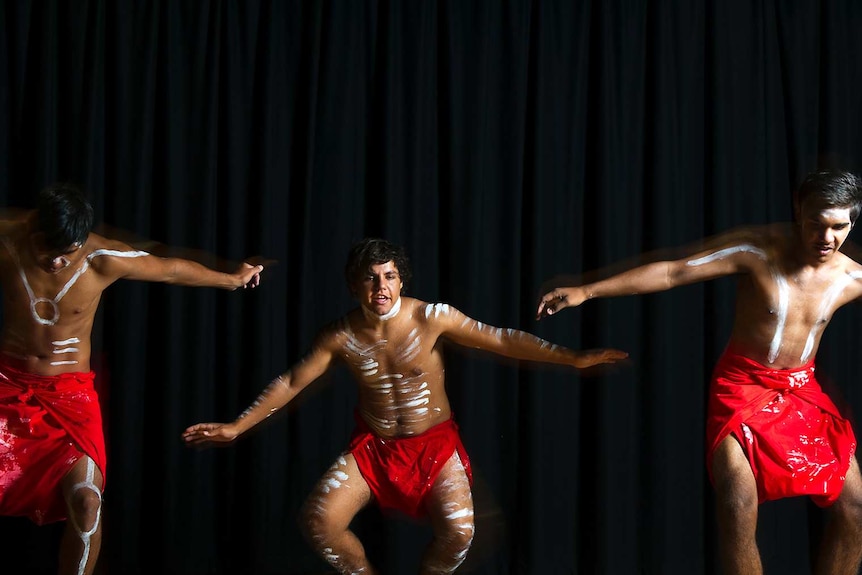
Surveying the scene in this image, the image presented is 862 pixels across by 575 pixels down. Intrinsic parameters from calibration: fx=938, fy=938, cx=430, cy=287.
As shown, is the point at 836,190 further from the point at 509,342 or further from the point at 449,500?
the point at 449,500

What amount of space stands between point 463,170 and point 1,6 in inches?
78.1

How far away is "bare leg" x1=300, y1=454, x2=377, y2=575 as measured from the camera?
10.1 feet

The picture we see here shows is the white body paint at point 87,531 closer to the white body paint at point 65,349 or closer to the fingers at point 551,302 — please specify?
the white body paint at point 65,349

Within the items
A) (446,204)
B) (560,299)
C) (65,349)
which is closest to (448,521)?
(560,299)

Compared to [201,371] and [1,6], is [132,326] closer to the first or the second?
[201,371]

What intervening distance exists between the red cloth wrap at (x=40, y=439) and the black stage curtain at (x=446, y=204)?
0.74 meters

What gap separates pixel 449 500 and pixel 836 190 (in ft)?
5.14

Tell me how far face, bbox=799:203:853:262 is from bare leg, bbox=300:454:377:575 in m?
1.65

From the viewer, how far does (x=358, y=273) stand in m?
3.15

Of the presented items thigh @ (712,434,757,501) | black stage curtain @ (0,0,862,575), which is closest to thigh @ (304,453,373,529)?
black stage curtain @ (0,0,862,575)

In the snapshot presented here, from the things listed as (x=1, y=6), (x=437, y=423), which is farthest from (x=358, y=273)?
(x=1, y=6)

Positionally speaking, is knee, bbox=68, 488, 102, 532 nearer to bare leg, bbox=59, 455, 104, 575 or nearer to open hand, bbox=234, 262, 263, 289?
bare leg, bbox=59, 455, 104, 575

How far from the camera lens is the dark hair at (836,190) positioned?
288cm

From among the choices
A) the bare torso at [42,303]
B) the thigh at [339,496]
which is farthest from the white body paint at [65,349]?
the thigh at [339,496]
